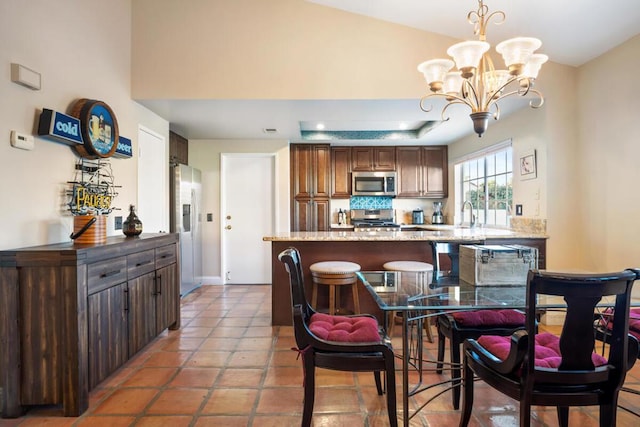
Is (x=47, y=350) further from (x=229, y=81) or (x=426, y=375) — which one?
(x=229, y=81)

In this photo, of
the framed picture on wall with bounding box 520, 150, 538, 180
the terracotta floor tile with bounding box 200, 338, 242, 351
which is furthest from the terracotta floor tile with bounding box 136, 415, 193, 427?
the framed picture on wall with bounding box 520, 150, 538, 180

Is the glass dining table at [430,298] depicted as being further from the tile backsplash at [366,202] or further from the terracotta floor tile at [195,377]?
the tile backsplash at [366,202]

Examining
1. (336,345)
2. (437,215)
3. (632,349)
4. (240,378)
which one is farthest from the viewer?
(437,215)

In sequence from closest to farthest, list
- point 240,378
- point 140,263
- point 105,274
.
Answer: point 105,274, point 240,378, point 140,263

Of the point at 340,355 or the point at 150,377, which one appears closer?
the point at 340,355

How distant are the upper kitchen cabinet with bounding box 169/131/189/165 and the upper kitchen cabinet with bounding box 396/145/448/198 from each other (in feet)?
10.7

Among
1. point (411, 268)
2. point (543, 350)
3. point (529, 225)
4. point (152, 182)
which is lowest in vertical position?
point (543, 350)

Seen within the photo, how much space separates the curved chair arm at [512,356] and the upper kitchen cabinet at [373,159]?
4.29m

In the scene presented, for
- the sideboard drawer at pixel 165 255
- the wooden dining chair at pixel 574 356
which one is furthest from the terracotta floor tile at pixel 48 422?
the wooden dining chair at pixel 574 356

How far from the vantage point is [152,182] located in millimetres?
3582

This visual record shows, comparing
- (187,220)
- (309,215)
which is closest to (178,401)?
(187,220)

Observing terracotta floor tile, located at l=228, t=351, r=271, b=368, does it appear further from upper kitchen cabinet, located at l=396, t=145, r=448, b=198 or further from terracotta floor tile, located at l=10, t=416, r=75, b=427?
upper kitchen cabinet, located at l=396, t=145, r=448, b=198

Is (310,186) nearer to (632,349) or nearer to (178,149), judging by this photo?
(178,149)

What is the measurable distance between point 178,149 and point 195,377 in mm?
3136
